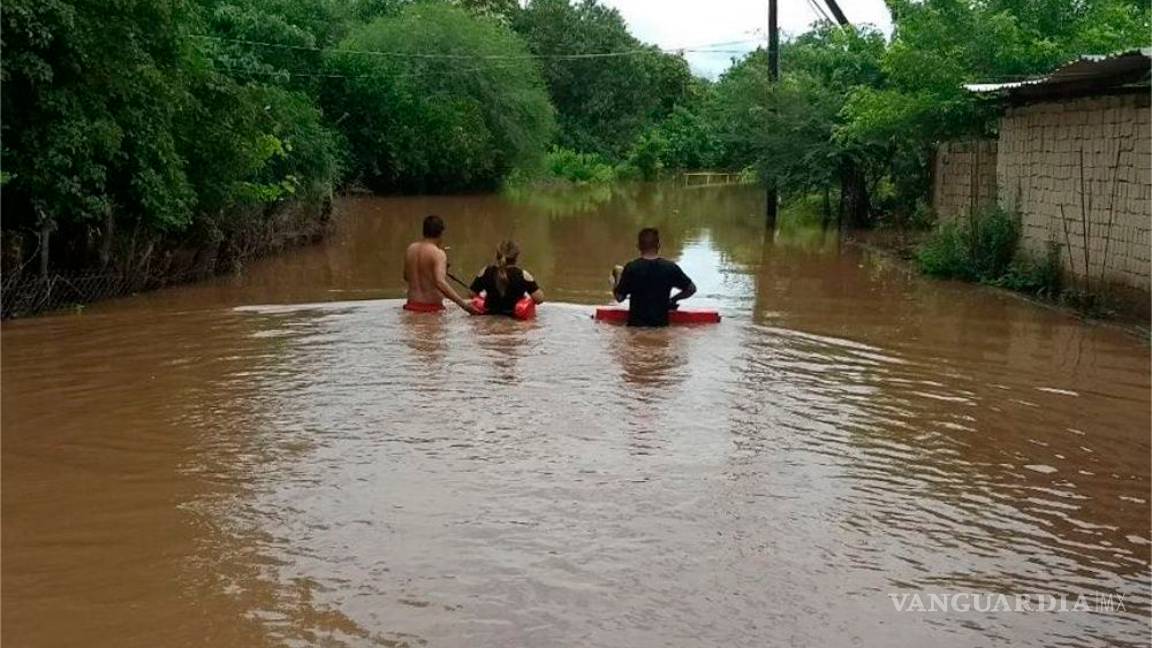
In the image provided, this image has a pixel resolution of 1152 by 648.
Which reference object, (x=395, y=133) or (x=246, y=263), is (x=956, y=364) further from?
(x=395, y=133)

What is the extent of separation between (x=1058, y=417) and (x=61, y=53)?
10.7 metres

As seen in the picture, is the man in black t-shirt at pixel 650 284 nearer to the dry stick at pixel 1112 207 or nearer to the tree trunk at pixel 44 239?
the dry stick at pixel 1112 207

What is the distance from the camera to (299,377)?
9953mm

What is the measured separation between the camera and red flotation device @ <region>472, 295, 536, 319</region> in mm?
12828

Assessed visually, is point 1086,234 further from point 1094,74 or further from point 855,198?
point 855,198

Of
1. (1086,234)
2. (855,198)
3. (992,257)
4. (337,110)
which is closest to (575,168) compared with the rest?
(337,110)

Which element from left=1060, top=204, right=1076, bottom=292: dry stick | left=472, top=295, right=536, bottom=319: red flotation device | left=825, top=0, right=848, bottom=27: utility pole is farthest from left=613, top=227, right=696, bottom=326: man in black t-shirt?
left=825, top=0, right=848, bottom=27: utility pole

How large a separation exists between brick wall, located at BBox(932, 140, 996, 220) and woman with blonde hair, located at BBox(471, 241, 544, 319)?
28.8 ft

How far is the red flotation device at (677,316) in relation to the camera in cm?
1273

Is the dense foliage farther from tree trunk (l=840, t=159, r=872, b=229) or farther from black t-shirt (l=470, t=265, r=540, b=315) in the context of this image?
black t-shirt (l=470, t=265, r=540, b=315)

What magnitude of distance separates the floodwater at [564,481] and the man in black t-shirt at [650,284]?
11.2 inches

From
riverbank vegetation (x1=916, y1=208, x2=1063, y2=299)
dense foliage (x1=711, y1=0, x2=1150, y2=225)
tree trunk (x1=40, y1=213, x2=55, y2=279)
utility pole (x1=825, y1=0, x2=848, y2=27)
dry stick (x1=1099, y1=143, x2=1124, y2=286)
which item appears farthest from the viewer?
utility pole (x1=825, y1=0, x2=848, y2=27)

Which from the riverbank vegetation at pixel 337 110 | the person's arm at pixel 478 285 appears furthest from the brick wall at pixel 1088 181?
the person's arm at pixel 478 285

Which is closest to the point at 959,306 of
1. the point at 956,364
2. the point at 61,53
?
the point at 956,364
